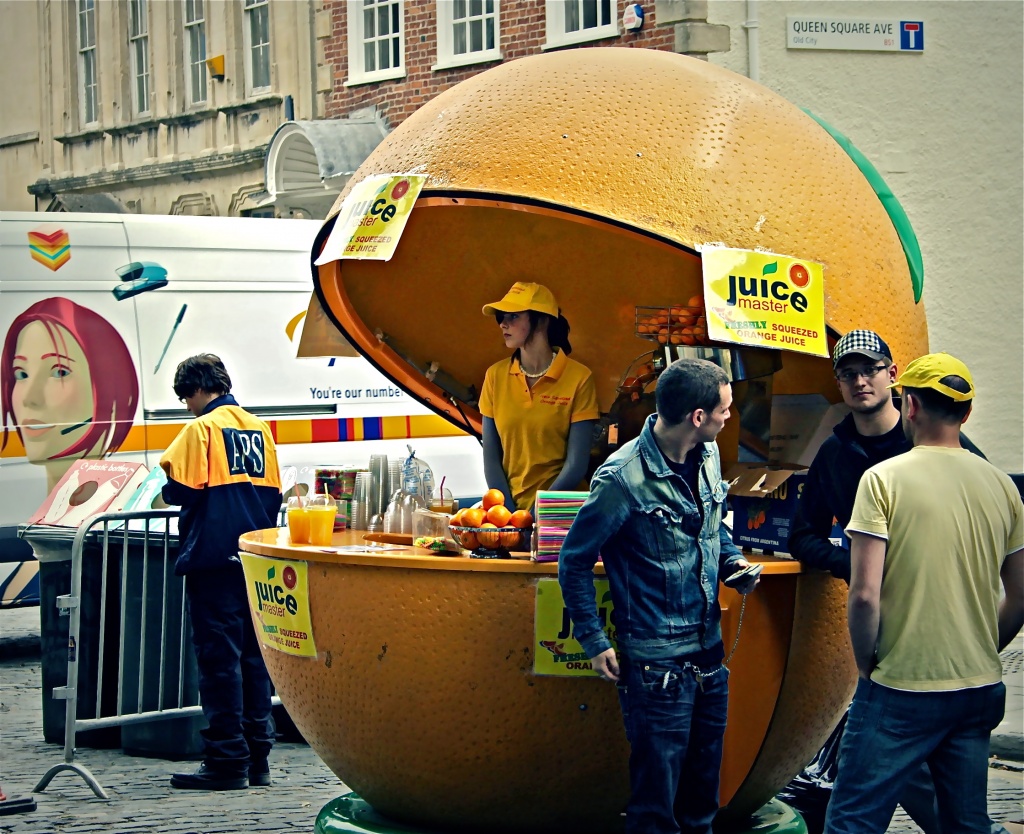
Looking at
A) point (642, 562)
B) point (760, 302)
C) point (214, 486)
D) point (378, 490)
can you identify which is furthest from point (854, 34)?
point (642, 562)

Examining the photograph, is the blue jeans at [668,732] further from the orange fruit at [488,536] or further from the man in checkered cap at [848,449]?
the orange fruit at [488,536]

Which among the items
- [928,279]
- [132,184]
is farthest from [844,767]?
[132,184]

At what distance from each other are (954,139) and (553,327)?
10140mm

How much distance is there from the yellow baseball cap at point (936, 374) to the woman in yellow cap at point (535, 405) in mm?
1806

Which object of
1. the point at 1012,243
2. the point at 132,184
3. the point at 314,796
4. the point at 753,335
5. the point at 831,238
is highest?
the point at 132,184

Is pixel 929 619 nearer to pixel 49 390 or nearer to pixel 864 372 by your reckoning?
pixel 864 372

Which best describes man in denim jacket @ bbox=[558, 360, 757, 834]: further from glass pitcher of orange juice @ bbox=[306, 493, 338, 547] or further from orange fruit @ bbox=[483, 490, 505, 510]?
glass pitcher of orange juice @ bbox=[306, 493, 338, 547]

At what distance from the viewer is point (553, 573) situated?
17.4 ft

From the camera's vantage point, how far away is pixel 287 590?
19.4 ft

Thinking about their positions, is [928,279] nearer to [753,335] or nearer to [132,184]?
[753,335]

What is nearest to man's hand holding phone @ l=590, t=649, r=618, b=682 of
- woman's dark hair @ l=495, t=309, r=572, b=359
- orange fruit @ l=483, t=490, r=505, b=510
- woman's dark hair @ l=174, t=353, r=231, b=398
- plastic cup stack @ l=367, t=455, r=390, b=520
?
orange fruit @ l=483, t=490, r=505, b=510

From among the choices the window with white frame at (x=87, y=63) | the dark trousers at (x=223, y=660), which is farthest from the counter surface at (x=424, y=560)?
the window with white frame at (x=87, y=63)

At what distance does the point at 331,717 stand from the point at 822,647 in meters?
1.80

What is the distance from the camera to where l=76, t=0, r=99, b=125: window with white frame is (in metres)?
25.0
